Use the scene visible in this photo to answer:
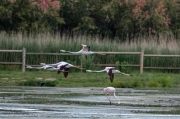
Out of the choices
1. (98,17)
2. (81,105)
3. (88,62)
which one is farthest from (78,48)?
(81,105)

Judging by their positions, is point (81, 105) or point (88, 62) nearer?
point (81, 105)

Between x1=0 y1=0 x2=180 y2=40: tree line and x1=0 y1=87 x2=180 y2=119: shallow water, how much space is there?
73.1 feet

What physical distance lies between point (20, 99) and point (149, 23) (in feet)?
95.0

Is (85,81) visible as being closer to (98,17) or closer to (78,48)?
(78,48)

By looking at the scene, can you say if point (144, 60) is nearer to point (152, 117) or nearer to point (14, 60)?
point (14, 60)

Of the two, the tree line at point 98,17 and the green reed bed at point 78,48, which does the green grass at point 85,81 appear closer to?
the green reed bed at point 78,48

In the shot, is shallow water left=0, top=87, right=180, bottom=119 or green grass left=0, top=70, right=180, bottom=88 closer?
shallow water left=0, top=87, right=180, bottom=119

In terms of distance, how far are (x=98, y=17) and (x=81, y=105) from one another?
104 feet

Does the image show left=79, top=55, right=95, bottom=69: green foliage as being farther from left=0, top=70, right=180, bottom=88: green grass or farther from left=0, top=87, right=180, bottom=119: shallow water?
left=0, top=87, right=180, bottom=119: shallow water

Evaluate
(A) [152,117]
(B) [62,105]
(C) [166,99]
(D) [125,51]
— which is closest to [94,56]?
(D) [125,51]

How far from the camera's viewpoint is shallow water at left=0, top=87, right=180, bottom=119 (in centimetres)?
1541

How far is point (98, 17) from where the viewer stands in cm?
4953

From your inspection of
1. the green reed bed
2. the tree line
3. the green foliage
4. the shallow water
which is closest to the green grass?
the green foliage

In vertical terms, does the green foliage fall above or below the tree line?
below
